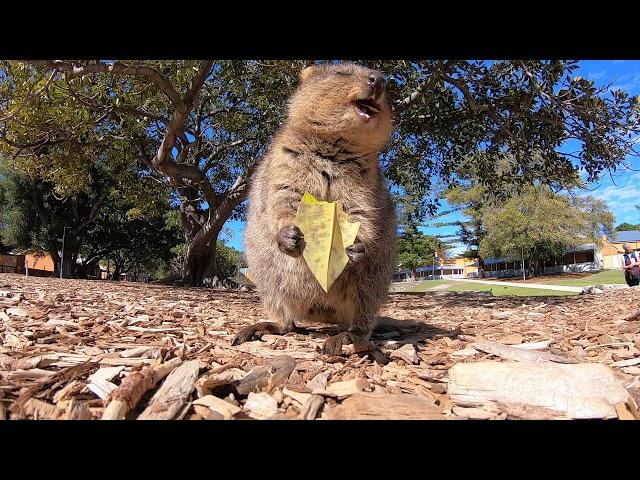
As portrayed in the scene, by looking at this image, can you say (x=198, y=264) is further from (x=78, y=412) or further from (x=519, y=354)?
(x=78, y=412)

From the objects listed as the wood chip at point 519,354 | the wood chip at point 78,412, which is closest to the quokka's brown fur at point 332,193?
the wood chip at point 519,354

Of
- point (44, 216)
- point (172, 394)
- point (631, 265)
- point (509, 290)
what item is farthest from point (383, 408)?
point (44, 216)

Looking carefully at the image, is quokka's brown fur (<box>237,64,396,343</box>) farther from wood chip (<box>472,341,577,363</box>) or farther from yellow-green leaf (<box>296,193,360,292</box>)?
wood chip (<box>472,341,577,363</box>)

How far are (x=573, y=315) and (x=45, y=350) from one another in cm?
485

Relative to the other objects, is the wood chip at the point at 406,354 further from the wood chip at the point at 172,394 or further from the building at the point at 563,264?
the building at the point at 563,264

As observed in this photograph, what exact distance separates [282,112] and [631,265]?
7208mm

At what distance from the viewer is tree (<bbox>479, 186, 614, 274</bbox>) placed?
18.8 metres

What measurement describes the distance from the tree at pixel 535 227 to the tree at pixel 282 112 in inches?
398

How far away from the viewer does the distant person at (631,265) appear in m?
8.77

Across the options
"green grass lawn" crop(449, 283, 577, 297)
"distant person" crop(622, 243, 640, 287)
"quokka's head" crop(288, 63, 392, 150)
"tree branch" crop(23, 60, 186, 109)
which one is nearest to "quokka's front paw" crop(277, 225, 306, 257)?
"quokka's head" crop(288, 63, 392, 150)

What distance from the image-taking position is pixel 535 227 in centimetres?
2098
